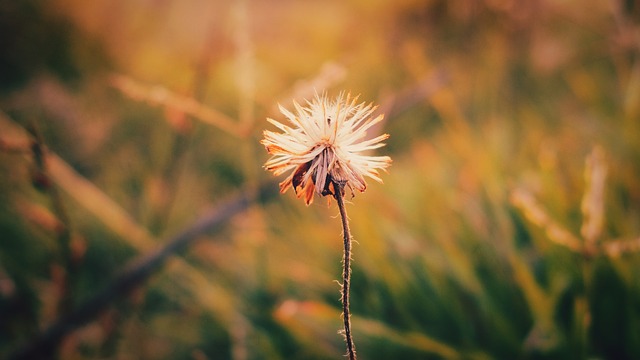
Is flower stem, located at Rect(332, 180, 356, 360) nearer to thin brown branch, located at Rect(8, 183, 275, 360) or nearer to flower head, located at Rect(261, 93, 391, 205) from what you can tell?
flower head, located at Rect(261, 93, 391, 205)

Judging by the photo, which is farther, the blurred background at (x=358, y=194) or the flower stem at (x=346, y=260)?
the blurred background at (x=358, y=194)

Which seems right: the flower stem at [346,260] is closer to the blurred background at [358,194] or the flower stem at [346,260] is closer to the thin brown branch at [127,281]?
the blurred background at [358,194]

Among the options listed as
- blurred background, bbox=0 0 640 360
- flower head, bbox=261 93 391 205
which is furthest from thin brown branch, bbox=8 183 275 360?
Result: flower head, bbox=261 93 391 205

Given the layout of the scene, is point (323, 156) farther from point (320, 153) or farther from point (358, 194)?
point (358, 194)

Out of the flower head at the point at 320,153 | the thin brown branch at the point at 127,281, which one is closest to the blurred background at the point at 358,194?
the thin brown branch at the point at 127,281

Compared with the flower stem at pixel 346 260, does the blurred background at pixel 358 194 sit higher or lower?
higher

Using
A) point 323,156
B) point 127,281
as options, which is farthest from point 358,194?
point 323,156
